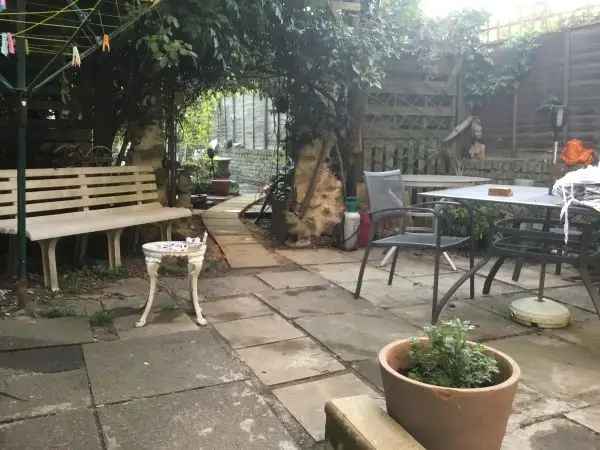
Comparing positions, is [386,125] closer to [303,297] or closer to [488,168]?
[488,168]

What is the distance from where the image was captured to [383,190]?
173 inches

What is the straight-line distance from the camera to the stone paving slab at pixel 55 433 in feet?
6.88

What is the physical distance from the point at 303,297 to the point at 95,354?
1.68 metres

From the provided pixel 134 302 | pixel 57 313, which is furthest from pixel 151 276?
pixel 57 313

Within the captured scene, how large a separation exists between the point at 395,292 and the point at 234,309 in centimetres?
134

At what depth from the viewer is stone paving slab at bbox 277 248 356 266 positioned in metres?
5.55

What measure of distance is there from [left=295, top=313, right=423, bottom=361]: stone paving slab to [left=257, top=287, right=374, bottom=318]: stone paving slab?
142mm

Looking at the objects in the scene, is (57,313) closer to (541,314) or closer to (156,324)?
(156,324)

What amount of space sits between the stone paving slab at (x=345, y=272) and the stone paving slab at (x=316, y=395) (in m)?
2.02

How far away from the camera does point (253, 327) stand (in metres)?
3.51

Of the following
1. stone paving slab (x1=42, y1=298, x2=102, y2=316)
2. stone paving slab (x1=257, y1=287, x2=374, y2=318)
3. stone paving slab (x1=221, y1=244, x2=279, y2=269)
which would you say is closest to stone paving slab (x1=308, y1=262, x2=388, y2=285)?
stone paving slab (x1=257, y1=287, x2=374, y2=318)

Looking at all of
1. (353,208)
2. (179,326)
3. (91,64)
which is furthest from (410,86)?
(179,326)

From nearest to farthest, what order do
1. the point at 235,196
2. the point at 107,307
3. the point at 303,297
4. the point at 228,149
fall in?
1. the point at 107,307
2. the point at 303,297
3. the point at 235,196
4. the point at 228,149

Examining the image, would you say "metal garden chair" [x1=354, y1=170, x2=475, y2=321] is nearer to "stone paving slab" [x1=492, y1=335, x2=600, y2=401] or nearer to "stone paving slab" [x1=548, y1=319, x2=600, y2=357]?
"stone paving slab" [x1=492, y1=335, x2=600, y2=401]
